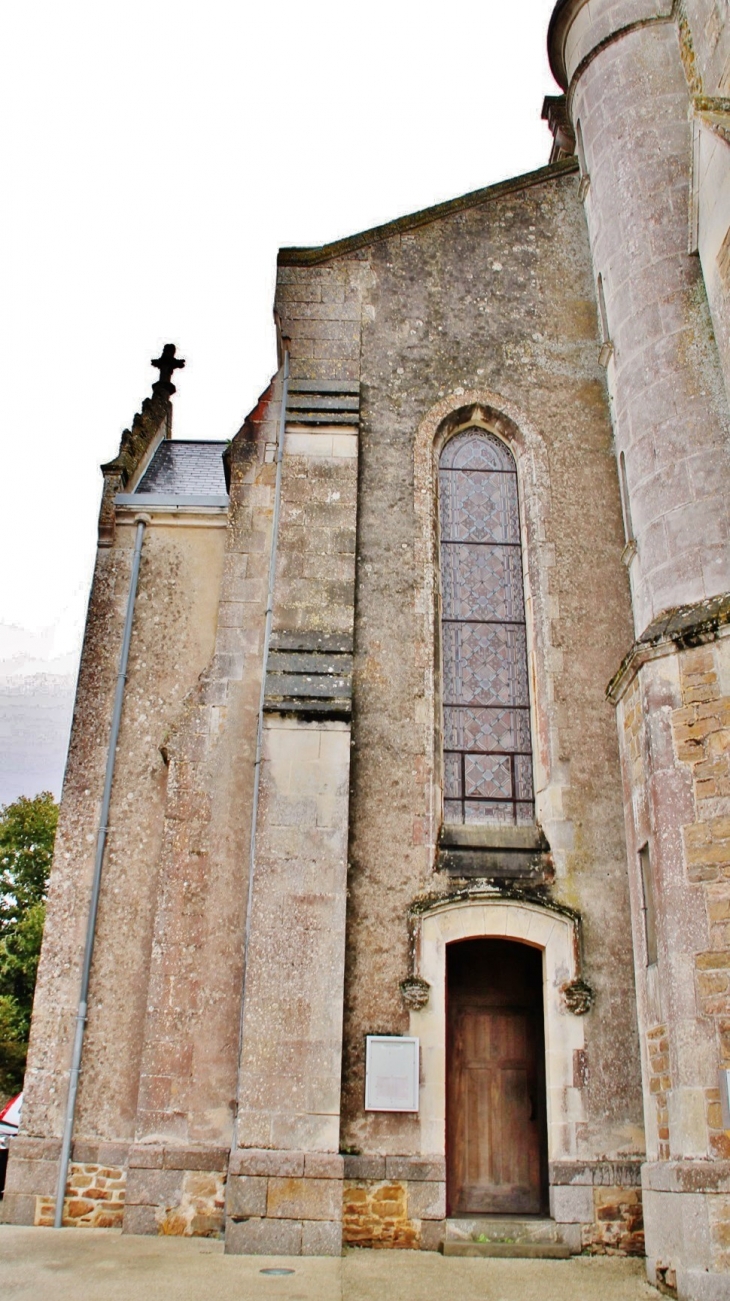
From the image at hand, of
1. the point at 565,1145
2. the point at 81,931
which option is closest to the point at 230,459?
the point at 81,931

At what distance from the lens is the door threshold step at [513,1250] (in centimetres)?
706

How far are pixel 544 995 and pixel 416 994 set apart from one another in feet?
3.43

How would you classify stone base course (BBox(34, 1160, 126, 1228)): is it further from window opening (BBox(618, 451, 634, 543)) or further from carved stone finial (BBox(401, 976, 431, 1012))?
window opening (BBox(618, 451, 634, 543))

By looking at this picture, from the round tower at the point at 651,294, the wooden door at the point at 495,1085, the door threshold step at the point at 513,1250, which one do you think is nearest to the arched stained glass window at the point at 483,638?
the round tower at the point at 651,294

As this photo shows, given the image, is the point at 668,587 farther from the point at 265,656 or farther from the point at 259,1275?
the point at 259,1275

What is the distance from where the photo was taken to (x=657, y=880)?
7133mm

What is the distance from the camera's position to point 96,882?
28.2 ft

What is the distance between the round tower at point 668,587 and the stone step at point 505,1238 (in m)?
0.85

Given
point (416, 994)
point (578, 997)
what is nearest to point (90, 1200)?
point (416, 994)

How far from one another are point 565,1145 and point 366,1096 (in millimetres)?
1506

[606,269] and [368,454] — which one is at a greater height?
[606,269]

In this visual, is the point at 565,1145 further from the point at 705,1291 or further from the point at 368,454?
the point at 368,454

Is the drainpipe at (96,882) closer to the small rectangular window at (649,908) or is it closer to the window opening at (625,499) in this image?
the small rectangular window at (649,908)

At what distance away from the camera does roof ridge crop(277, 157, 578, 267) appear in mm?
10500
